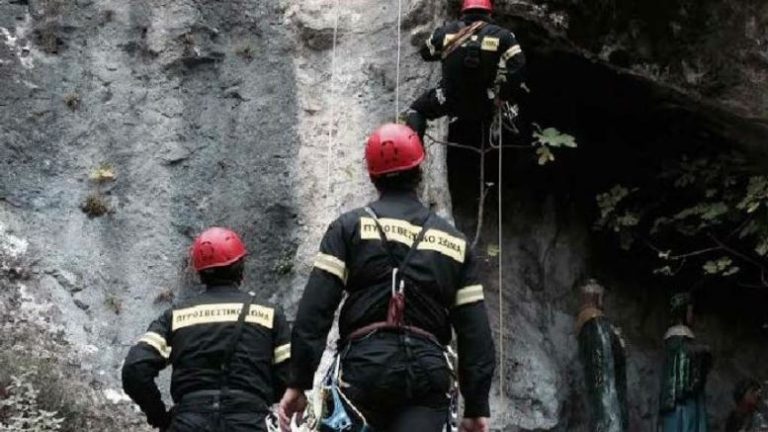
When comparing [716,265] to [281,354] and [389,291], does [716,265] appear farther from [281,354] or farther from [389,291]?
[389,291]

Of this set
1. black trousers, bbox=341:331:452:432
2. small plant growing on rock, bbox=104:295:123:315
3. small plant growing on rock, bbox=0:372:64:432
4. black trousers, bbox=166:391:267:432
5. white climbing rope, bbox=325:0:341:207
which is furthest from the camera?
white climbing rope, bbox=325:0:341:207

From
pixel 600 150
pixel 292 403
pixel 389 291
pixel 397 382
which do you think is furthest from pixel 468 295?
pixel 600 150

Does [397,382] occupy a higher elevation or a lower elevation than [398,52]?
lower

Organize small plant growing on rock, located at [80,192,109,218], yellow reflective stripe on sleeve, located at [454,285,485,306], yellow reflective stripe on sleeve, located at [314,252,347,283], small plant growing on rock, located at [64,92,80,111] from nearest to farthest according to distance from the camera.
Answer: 1. yellow reflective stripe on sleeve, located at [314,252,347,283]
2. yellow reflective stripe on sleeve, located at [454,285,485,306]
3. small plant growing on rock, located at [80,192,109,218]
4. small plant growing on rock, located at [64,92,80,111]

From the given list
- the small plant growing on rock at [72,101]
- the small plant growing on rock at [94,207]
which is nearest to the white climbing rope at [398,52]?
the small plant growing on rock at [94,207]

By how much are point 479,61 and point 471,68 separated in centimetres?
7

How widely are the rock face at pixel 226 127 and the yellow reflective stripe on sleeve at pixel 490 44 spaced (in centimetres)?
120

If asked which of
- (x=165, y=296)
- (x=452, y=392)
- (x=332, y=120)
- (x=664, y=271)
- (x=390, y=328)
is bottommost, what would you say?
(x=452, y=392)

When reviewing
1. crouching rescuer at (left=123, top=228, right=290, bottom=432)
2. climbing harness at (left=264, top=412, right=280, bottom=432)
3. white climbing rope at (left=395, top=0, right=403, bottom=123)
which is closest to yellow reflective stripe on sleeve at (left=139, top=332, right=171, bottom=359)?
crouching rescuer at (left=123, top=228, right=290, bottom=432)

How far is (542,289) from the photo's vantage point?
35.6ft

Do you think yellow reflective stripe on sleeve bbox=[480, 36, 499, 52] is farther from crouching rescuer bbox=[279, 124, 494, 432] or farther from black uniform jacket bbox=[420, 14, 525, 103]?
crouching rescuer bbox=[279, 124, 494, 432]

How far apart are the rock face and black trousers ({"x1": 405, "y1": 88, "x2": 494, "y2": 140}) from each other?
1.94ft

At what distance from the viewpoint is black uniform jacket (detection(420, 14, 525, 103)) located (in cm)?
808

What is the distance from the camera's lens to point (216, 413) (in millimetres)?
5477
